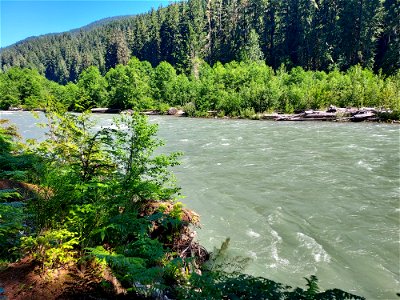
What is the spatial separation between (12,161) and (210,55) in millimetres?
84601

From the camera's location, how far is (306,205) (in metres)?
11.0

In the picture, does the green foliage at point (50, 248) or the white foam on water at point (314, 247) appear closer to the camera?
the green foliage at point (50, 248)

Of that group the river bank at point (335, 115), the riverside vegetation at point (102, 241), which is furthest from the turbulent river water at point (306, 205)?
the river bank at point (335, 115)

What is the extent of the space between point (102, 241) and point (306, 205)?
771 cm

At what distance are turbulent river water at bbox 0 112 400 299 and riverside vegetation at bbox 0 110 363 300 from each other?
1.76m

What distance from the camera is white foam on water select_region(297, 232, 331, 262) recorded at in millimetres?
7777

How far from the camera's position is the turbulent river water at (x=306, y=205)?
24.2ft

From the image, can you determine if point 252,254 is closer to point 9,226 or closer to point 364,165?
point 9,226

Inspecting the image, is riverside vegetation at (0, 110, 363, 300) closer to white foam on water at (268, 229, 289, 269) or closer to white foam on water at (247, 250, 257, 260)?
white foam on water at (247, 250, 257, 260)

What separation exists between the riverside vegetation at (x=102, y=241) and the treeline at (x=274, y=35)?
52.5 meters

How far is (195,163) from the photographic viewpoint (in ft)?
55.7

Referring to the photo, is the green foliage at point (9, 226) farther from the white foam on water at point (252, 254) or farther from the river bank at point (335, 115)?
the river bank at point (335, 115)

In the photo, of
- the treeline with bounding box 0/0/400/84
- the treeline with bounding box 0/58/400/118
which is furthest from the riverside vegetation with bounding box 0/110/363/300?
the treeline with bounding box 0/0/400/84

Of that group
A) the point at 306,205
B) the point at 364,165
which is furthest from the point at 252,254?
the point at 364,165
